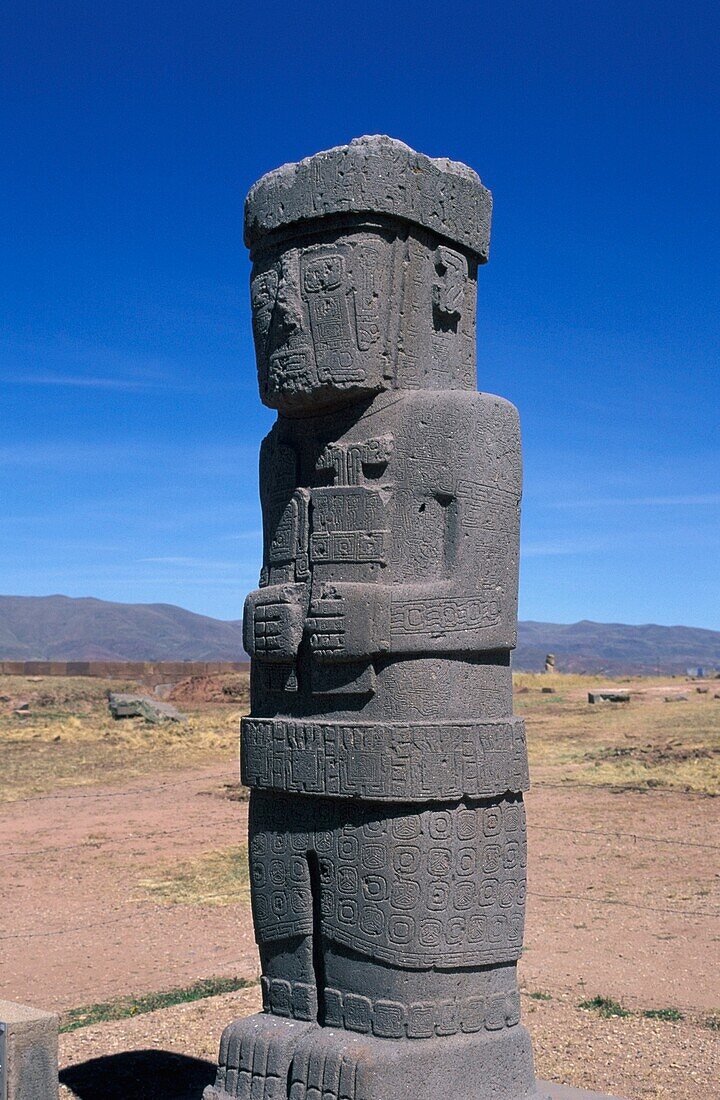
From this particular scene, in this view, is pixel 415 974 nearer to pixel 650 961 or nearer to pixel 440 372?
pixel 440 372

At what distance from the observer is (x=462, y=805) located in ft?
15.3

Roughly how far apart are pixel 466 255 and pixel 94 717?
2119 centimetres

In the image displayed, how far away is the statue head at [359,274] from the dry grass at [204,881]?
566 cm

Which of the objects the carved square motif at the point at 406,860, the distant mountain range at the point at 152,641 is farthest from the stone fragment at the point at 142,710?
the distant mountain range at the point at 152,641

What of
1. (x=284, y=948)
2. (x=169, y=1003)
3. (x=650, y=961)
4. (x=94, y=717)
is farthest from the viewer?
(x=94, y=717)

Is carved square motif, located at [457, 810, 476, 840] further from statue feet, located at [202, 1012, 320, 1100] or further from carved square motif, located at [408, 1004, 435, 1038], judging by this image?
statue feet, located at [202, 1012, 320, 1100]

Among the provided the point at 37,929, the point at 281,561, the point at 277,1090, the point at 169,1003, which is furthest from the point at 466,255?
the point at 37,929

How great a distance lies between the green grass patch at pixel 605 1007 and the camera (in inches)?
255

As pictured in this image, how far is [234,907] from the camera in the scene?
9.22m

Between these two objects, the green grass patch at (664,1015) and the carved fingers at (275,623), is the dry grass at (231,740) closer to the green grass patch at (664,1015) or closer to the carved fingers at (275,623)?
the green grass patch at (664,1015)

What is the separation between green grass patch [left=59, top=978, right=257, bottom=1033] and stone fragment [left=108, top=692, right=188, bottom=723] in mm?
17066

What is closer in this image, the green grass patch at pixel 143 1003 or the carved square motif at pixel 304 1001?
the carved square motif at pixel 304 1001

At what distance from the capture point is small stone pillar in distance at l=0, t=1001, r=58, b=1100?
4.98 meters

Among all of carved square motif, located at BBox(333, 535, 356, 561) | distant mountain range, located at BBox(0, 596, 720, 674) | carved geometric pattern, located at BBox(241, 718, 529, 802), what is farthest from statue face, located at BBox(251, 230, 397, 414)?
distant mountain range, located at BBox(0, 596, 720, 674)
